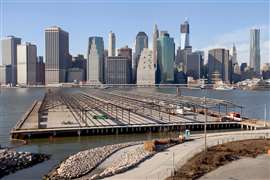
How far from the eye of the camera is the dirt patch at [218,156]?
94.5 ft

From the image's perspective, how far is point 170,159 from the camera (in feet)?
110

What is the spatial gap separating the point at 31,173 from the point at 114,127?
22.1 m

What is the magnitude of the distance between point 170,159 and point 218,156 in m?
3.45

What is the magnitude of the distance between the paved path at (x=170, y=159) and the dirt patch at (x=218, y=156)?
0.78m

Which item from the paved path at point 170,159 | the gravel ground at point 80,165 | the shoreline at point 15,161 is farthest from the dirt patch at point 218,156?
the shoreline at point 15,161

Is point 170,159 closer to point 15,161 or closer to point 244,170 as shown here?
point 244,170

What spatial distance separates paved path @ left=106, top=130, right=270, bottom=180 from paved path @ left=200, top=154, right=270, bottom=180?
2.95 meters

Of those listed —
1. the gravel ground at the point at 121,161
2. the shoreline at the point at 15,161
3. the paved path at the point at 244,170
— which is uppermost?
the paved path at the point at 244,170

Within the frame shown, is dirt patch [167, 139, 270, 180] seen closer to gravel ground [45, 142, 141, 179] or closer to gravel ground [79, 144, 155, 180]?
gravel ground [79, 144, 155, 180]

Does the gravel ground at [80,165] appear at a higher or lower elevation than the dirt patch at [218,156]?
lower

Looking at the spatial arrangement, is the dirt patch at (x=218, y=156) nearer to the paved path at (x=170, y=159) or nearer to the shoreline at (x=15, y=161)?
the paved path at (x=170, y=159)

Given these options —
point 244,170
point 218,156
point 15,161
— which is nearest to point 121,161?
point 218,156

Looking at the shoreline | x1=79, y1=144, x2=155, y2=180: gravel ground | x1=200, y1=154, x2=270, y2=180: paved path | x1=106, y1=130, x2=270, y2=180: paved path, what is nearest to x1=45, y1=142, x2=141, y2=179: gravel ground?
x1=79, y1=144, x2=155, y2=180: gravel ground

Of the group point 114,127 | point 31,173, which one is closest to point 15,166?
point 31,173
